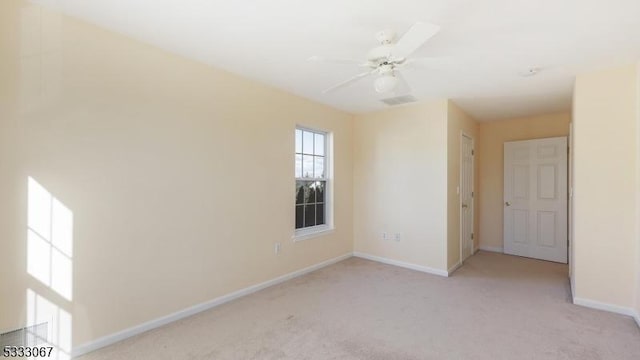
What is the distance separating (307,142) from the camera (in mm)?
4363

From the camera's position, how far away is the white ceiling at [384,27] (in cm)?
198

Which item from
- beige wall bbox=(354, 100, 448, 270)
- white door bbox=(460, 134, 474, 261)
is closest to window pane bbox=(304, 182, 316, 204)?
beige wall bbox=(354, 100, 448, 270)

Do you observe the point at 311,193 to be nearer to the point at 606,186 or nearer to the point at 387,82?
the point at 387,82

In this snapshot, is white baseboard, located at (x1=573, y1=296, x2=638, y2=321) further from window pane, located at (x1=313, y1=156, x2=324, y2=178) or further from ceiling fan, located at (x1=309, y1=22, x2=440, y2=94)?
window pane, located at (x1=313, y1=156, x2=324, y2=178)

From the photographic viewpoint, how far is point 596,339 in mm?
2424

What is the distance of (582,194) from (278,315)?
329cm

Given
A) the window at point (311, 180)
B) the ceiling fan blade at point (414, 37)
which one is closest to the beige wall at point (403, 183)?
the window at point (311, 180)

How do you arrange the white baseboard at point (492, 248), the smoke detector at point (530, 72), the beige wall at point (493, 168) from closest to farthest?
the smoke detector at point (530, 72) < the beige wall at point (493, 168) < the white baseboard at point (492, 248)

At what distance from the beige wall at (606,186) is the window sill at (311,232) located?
2901 mm

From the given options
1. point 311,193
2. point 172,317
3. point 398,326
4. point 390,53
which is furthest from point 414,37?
point 172,317

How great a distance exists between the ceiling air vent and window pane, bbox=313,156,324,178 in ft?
4.13

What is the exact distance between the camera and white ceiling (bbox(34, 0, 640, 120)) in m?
1.98

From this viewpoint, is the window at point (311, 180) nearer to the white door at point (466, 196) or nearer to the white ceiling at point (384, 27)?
the white ceiling at point (384, 27)

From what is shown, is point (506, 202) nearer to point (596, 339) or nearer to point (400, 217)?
point (400, 217)
